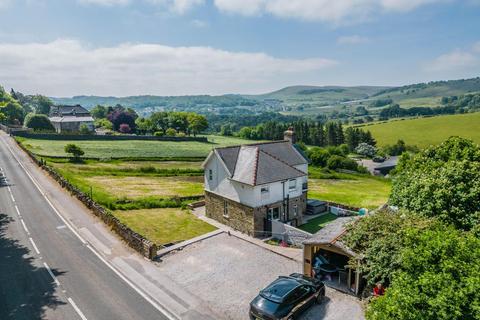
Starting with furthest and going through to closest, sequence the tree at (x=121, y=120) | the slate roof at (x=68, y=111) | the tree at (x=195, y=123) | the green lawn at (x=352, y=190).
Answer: the tree at (x=195, y=123) < the tree at (x=121, y=120) < the slate roof at (x=68, y=111) < the green lawn at (x=352, y=190)

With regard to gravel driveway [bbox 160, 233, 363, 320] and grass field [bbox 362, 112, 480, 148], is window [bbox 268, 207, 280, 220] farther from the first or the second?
grass field [bbox 362, 112, 480, 148]

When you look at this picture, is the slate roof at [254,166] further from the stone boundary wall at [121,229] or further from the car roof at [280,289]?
the car roof at [280,289]

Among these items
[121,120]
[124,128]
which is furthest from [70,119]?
[121,120]

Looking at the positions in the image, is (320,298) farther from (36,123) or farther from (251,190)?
(36,123)

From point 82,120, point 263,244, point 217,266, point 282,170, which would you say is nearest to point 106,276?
point 217,266

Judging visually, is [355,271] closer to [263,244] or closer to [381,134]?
[263,244]

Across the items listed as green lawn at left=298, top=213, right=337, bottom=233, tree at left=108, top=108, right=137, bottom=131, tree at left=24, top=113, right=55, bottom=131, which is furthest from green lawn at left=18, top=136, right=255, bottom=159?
green lawn at left=298, top=213, right=337, bottom=233

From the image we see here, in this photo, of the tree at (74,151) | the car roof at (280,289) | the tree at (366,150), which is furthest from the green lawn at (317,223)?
the tree at (366,150)
